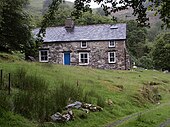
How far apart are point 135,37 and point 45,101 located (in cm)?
6726

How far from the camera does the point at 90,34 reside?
146 feet

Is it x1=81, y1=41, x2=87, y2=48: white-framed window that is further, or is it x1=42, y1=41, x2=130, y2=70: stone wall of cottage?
x1=81, y1=41, x2=87, y2=48: white-framed window

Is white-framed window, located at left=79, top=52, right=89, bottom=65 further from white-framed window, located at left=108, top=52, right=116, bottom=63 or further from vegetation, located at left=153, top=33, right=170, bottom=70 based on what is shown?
vegetation, located at left=153, top=33, right=170, bottom=70

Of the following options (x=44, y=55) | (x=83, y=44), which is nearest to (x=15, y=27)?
(x=83, y=44)

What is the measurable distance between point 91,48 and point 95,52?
83cm

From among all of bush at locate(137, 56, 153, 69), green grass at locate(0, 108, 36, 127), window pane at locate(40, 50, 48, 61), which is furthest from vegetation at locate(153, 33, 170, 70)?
green grass at locate(0, 108, 36, 127)

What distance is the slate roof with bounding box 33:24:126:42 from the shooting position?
43.4 m

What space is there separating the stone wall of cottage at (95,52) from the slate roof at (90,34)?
2.37 feet

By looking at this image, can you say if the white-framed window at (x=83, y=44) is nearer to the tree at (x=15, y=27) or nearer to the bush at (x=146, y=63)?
the tree at (x=15, y=27)

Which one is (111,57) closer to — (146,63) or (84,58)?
(84,58)

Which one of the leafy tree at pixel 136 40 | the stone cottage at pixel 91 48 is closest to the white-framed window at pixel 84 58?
the stone cottage at pixel 91 48

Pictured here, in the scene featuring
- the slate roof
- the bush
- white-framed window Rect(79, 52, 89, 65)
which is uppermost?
the slate roof

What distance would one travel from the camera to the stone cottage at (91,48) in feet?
141

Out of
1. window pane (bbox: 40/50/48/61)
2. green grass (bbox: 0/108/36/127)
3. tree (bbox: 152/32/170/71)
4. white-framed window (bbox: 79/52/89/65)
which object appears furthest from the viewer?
tree (bbox: 152/32/170/71)
